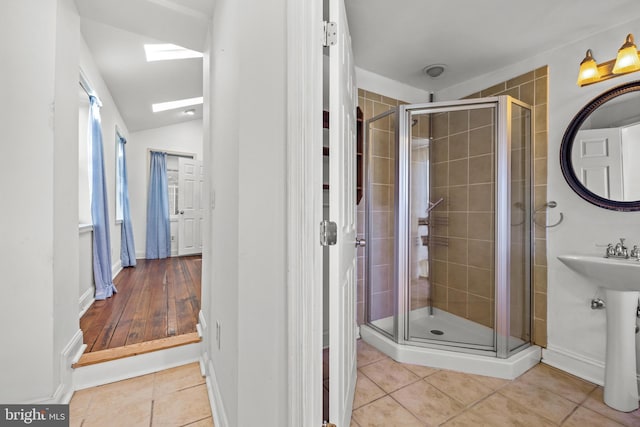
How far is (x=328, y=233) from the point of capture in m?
0.93

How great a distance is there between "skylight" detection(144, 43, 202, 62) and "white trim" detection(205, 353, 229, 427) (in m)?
2.71

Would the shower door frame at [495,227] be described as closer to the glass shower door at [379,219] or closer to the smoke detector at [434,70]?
the glass shower door at [379,219]

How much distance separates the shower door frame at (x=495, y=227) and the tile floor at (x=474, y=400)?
8.1 inches

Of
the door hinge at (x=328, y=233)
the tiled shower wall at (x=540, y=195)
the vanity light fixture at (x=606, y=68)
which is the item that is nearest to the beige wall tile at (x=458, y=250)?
the tiled shower wall at (x=540, y=195)

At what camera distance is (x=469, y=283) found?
2.26m

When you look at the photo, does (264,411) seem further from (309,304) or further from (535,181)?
(535,181)

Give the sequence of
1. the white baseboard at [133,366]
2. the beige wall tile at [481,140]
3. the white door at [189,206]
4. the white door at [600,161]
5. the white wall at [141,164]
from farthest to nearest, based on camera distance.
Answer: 1. the white door at [189,206]
2. the white wall at [141,164]
3. the beige wall tile at [481,140]
4. the white door at [600,161]
5. the white baseboard at [133,366]

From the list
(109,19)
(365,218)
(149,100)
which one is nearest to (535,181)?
(365,218)

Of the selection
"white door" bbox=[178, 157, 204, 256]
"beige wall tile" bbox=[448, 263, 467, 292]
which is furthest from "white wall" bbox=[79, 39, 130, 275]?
"beige wall tile" bbox=[448, 263, 467, 292]

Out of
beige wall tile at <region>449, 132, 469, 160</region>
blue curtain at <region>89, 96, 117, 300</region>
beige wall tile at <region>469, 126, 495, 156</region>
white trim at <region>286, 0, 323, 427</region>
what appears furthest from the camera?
blue curtain at <region>89, 96, 117, 300</region>

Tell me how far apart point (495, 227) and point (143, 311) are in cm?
300

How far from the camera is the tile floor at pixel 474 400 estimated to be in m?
1.42

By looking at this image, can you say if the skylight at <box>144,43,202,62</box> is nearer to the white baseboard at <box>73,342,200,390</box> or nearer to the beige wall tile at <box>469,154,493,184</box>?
the white baseboard at <box>73,342,200,390</box>

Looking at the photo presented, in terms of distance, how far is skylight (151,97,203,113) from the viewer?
3.99m
